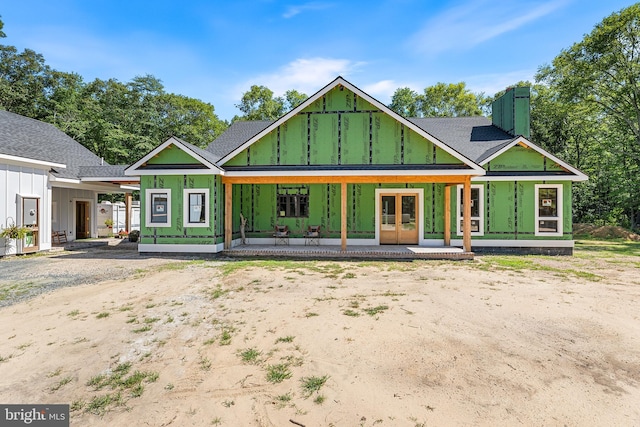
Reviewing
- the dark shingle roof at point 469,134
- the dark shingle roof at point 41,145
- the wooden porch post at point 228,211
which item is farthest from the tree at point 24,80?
the dark shingle roof at point 469,134

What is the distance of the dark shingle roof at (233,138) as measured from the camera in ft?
51.5

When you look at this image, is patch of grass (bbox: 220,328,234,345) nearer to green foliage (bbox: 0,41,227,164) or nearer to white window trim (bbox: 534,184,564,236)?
white window trim (bbox: 534,184,564,236)

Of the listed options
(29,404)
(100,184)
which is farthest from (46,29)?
(29,404)

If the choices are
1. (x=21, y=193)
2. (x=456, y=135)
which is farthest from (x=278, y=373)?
(x=456, y=135)

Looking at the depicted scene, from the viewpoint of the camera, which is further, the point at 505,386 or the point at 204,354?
the point at 204,354

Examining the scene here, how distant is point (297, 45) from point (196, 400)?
11661 millimetres

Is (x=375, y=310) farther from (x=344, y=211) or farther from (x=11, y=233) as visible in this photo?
(x=11, y=233)

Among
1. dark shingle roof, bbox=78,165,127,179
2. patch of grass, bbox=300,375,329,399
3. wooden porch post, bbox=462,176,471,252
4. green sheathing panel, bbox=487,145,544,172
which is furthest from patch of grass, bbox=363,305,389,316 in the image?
dark shingle roof, bbox=78,165,127,179

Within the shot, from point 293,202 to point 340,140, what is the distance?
358 cm

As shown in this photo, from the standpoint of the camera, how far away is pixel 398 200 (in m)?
13.7

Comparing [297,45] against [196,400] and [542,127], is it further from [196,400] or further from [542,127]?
[542,127]

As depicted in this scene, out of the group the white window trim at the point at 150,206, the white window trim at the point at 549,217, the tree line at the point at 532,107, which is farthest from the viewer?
the tree line at the point at 532,107

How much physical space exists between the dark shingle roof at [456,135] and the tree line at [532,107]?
835 centimetres

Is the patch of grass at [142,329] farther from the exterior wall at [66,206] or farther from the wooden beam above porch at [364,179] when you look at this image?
the exterior wall at [66,206]
